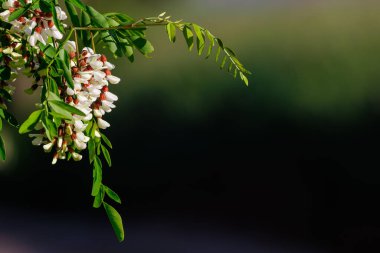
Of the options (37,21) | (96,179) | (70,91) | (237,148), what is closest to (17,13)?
(37,21)

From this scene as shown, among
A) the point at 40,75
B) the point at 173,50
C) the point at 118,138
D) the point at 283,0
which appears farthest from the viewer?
the point at 118,138

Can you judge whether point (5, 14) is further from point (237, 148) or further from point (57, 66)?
point (237, 148)

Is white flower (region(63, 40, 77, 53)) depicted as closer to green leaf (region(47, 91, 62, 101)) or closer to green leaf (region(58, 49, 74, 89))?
green leaf (region(58, 49, 74, 89))

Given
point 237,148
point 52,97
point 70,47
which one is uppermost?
point 237,148

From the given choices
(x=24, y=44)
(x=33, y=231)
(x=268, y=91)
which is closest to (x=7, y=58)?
(x=24, y=44)

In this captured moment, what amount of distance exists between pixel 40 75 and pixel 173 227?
2498 mm

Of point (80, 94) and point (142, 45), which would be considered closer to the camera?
point (80, 94)

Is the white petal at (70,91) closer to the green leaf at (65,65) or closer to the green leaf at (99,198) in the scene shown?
the green leaf at (65,65)

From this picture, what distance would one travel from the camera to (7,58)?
3.62 feet

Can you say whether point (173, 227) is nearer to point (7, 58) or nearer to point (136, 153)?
point (136, 153)

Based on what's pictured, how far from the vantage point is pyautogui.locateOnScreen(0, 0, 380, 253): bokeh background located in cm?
298

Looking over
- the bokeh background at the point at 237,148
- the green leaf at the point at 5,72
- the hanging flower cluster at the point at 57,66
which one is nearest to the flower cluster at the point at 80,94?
the hanging flower cluster at the point at 57,66

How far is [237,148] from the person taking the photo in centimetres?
325

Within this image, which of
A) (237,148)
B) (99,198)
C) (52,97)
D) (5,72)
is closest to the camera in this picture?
(52,97)
